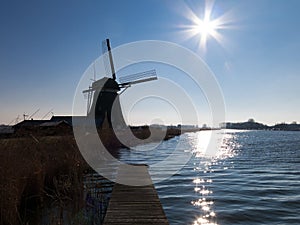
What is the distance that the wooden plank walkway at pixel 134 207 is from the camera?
575 centimetres

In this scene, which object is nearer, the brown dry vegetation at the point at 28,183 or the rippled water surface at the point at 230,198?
the brown dry vegetation at the point at 28,183

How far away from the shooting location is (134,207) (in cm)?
671

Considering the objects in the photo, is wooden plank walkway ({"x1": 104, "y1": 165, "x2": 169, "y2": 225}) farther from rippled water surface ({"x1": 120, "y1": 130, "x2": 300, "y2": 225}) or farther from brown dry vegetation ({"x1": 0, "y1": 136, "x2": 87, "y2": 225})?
brown dry vegetation ({"x1": 0, "y1": 136, "x2": 87, "y2": 225})

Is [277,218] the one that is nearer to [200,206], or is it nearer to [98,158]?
[200,206]

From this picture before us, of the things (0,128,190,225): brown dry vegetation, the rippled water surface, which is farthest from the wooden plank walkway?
(0,128,190,225): brown dry vegetation

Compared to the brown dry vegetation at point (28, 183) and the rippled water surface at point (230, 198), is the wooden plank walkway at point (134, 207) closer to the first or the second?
the rippled water surface at point (230, 198)

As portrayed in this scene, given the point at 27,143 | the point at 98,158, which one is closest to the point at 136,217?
the point at 27,143

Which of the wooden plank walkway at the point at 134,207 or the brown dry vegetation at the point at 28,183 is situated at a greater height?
the brown dry vegetation at the point at 28,183

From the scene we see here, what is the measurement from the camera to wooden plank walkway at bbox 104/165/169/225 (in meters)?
5.75

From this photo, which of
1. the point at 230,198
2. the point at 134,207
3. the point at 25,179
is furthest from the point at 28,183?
the point at 230,198

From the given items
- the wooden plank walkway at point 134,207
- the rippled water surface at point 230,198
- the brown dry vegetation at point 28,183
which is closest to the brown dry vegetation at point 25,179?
the brown dry vegetation at point 28,183

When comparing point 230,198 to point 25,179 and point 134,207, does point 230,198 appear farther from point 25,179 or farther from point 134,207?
point 25,179

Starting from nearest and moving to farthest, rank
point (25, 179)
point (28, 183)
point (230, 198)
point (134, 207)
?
point (134, 207) < point (25, 179) < point (28, 183) < point (230, 198)

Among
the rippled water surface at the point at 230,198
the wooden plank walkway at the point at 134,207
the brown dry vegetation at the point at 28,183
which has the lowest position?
the rippled water surface at the point at 230,198
